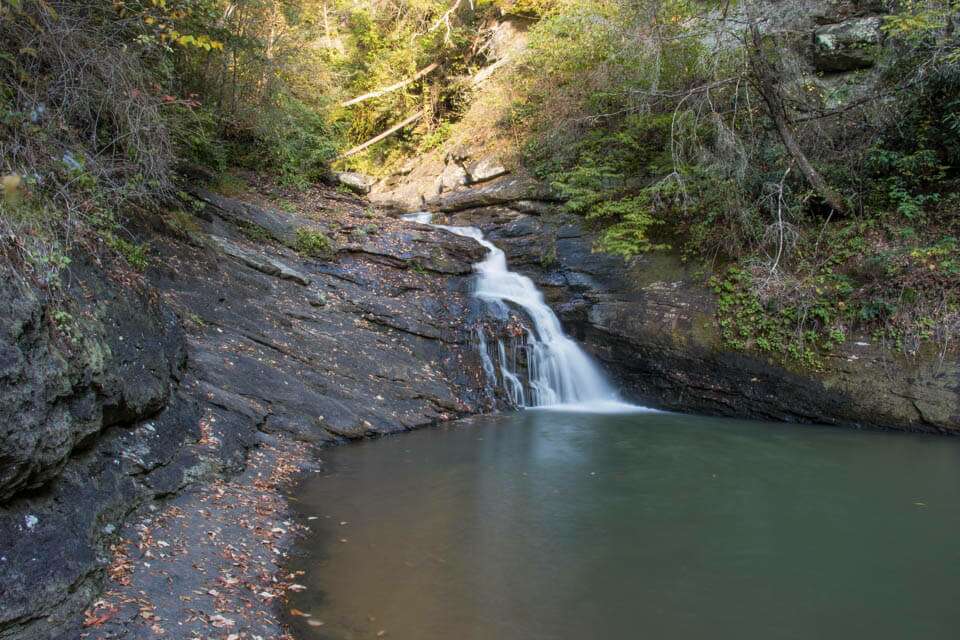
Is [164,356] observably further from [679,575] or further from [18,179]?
[679,575]

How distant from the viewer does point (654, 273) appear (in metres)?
12.0

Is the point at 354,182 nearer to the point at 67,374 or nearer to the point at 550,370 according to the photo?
the point at 550,370

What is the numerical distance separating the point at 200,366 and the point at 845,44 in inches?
624

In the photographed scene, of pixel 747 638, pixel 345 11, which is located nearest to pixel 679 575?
pixel 747 638

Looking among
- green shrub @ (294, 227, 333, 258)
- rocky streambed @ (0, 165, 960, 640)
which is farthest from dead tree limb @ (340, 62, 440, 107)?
green shrub @ (294, 227, 333, 258)

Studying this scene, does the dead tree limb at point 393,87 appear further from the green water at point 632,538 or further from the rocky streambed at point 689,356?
the green water at point 632,538

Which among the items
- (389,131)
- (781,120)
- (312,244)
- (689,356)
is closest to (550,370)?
(689,356)

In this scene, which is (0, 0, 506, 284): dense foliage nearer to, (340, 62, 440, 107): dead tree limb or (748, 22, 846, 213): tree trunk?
(340, 62, 440, 107): dead tree limb

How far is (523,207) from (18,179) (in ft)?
39.4

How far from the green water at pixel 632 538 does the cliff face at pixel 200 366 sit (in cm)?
120

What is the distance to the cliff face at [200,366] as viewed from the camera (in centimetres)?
367

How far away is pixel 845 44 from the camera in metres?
13.8

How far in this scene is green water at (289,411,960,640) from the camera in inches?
171

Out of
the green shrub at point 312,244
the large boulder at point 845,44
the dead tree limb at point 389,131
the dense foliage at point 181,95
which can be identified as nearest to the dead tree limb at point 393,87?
the dense foliage at point 181,95
